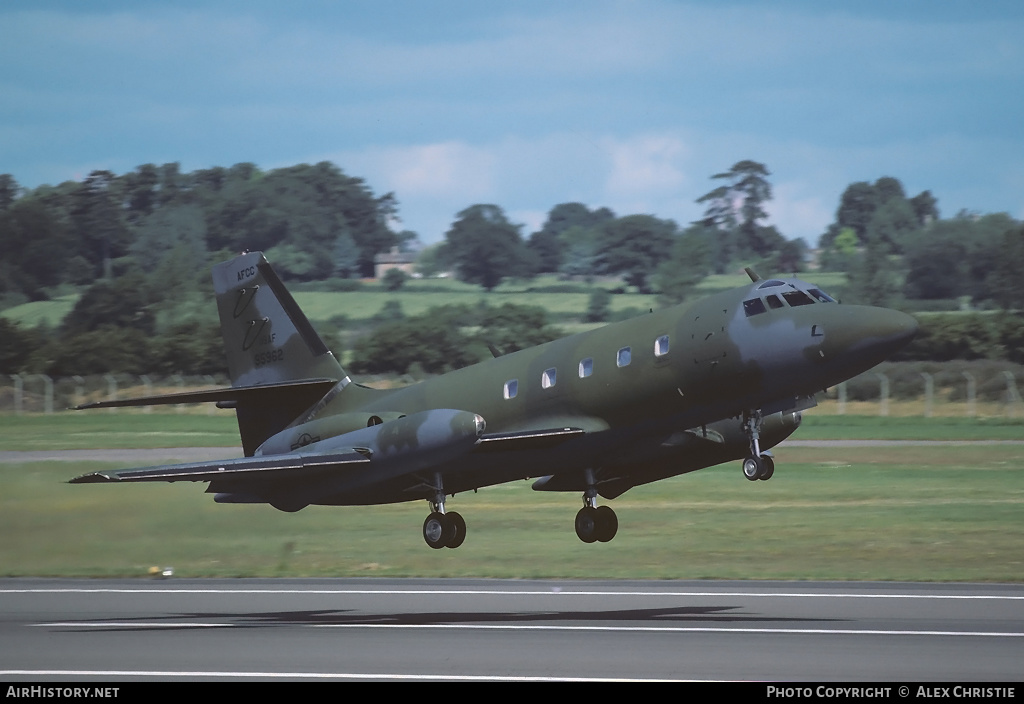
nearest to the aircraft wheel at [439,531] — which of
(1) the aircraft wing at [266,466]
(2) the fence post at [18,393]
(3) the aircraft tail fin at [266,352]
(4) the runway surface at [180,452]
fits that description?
(1) the aircraft wing at [266,466]

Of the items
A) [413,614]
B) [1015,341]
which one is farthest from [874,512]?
[1015,341]

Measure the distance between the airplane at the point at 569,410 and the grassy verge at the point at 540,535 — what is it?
4.77 meters

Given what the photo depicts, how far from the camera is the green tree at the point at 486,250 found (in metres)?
172

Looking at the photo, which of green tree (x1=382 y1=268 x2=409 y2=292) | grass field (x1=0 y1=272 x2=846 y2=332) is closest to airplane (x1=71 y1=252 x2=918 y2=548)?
grass field (x1=0 y1=272 x2=846 y2=332)

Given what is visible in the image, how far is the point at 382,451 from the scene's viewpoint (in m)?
28.0

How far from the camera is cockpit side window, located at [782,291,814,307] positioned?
2520cm

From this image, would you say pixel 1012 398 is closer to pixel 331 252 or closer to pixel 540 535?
pixel 540 535

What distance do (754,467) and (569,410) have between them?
14.8 ft

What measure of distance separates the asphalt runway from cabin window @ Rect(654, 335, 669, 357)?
5.09m

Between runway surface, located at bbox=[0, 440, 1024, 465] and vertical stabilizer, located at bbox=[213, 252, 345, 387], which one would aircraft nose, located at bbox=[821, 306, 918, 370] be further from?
runway surface, located at bbox=[0, 440, 1024, 465]

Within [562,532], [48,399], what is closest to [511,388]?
[562,532]

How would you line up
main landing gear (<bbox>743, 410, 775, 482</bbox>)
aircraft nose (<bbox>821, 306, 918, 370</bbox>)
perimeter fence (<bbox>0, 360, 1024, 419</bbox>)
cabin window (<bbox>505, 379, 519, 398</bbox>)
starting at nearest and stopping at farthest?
aircraft nose (<bbox>821, 306, 918, 370</bbox>), main landing gear (<bbox>743, 410, 775, 482</bbox>), cabin window (<bbox>505, 379, 519, 398</bbox>), perimeter fence (<bbox>0, 360, 1024, 419</bbox>)

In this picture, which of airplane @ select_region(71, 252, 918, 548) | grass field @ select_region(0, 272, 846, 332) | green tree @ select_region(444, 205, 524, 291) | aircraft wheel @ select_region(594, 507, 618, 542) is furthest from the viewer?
green tree @ select_region(444, 205, 524, 291)
